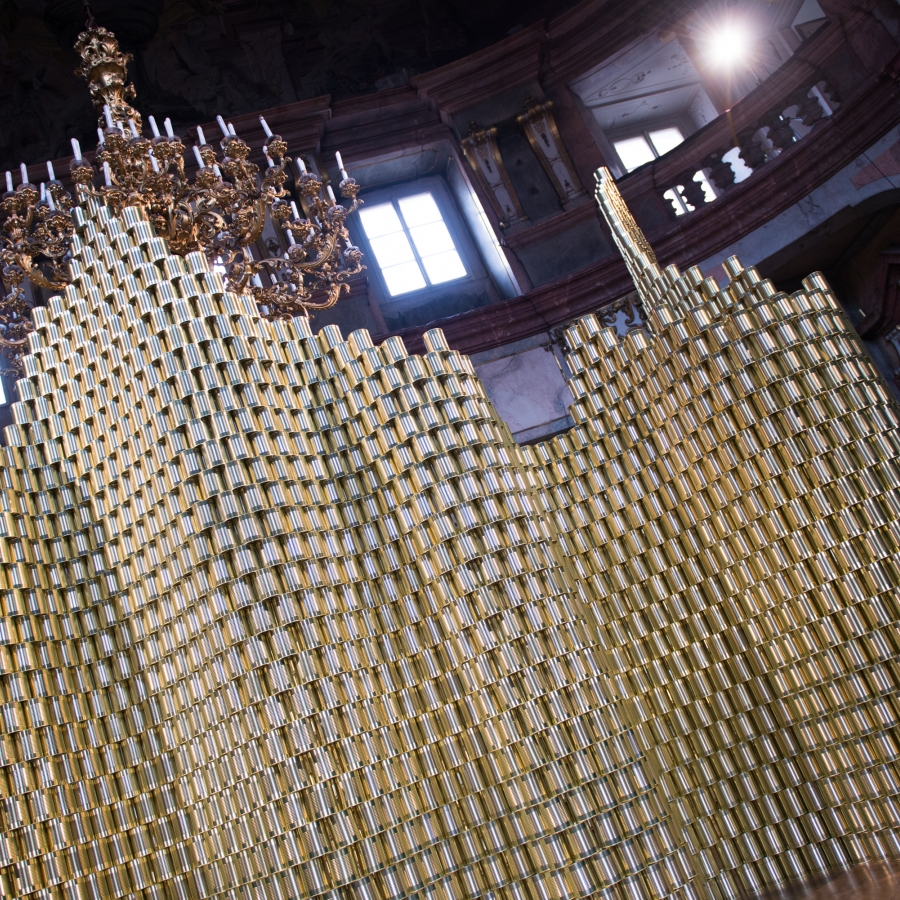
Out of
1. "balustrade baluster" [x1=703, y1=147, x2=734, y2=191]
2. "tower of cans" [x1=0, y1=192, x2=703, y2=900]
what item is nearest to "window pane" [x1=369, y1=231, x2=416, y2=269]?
"balustrade baluster" [x1=703, y1=147, x2=734, y2=191]

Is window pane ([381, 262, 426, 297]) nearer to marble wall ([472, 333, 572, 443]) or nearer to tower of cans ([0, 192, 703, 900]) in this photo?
marble wall ([472, 333, 572, 443])

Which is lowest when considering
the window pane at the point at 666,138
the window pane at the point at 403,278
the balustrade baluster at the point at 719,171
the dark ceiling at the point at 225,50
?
the balustrade baluster at the point at 719,171

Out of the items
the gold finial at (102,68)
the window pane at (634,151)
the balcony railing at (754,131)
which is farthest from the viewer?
the window pane at (634,151)

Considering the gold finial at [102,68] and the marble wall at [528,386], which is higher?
the gold finial at [102,68]

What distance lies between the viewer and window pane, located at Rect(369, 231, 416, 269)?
37.9ft

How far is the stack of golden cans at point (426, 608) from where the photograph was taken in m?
4.08

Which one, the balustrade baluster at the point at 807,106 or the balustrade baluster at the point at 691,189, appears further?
the balustrade baluster at the point at 691,189

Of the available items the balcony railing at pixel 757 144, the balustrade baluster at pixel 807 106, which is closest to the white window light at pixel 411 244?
the balcony railing at pixel 757 144

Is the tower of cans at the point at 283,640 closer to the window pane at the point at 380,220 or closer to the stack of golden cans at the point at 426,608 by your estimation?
the stack of golden cans at the point at 426,608

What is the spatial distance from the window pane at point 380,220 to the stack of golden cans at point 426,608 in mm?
6560

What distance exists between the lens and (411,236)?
11891 millimetres

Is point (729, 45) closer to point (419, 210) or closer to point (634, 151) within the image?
point (634, 151)

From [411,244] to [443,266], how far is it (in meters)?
0.53

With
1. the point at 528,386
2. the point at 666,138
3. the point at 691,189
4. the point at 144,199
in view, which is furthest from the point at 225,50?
the point at 144,199
